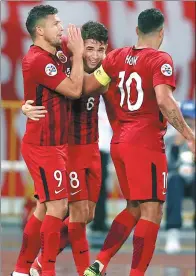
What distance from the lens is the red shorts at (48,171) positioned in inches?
364

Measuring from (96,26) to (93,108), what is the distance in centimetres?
71

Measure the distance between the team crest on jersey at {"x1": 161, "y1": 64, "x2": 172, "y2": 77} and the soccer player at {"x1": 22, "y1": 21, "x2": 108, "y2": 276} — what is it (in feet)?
2.90

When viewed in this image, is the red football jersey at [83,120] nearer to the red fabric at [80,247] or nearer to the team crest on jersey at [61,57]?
the team crest on jersey at [61,57]

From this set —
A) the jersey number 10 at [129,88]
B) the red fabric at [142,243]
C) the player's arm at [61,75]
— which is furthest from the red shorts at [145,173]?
the player's arm at [61,75]

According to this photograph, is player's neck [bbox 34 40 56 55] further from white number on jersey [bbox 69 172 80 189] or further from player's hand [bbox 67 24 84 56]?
white number on jersey [bbox 69 172 80 189]

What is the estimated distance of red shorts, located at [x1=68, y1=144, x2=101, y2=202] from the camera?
31.7 ft

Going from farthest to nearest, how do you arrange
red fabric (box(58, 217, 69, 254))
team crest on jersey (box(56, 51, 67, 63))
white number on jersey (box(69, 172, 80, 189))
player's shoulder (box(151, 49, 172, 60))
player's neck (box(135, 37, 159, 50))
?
1. red fabric (box(58, 217, 69, 254))
2. white number on jersey (box(69, 172, 80, 189))
3. team crest on jersey (box(56, 51, 67, 63))
4. player's neck (box(135, 37, 159, 50))
5. player's shoulder (box(151, 49, 172, 60))

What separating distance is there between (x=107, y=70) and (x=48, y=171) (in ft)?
3.20

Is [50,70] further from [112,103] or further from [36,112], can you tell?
[112,103]

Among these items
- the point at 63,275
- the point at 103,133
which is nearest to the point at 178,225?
the point at 103,133

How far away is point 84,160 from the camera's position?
9.77 meters

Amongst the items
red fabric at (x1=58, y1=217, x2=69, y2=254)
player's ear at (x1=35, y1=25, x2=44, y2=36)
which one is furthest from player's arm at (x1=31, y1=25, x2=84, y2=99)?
red fabric at (x1=58, y1=217, x2=69, y2=254)

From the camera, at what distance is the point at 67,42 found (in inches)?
373

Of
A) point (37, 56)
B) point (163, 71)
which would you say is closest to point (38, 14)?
point (37, 56)
